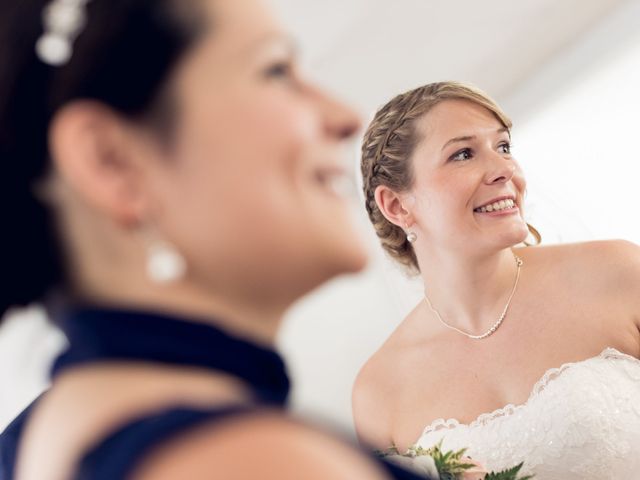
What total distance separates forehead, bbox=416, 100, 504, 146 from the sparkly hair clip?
1.06m

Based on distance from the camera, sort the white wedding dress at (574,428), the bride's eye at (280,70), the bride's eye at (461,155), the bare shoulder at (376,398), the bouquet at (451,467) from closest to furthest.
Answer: the bride's eye at (280,70), the bouquet at (451,467), the white wedding dress at (574,428), the bride's eye at (461,155), the bare shoulder at (376,398)

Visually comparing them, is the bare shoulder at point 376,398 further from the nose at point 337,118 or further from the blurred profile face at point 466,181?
the nose at point 337,118

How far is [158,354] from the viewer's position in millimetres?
370

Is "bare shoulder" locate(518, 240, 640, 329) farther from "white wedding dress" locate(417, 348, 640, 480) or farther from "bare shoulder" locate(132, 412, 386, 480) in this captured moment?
"bare shoulder" locate(132, 412, 386, 480)

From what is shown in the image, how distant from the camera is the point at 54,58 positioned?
1.28 feet

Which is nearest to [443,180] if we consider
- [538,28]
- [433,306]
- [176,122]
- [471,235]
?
[471,235]

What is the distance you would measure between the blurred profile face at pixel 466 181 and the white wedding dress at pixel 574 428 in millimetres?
258

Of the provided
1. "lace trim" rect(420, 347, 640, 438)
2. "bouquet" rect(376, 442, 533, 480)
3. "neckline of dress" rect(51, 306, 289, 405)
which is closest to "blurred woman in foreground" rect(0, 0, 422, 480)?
"neckline of dress" rect(51, 306, 289, 405)

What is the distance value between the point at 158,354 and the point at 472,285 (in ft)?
3.81

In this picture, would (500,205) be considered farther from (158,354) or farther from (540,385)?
(158,354)

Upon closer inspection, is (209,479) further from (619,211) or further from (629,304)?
(619,211)

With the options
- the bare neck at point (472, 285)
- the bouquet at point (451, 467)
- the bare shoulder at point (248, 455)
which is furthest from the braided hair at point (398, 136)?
the bare shoulder at point (248, 455)

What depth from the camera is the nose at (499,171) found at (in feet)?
4.41

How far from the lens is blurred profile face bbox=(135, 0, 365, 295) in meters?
0.37
